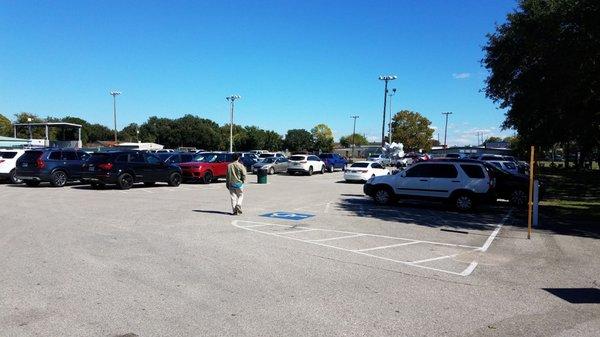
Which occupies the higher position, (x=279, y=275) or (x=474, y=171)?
(x=474, y=171)

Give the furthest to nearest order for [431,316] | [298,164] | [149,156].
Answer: [298,164]
[149,156]
[431,316]

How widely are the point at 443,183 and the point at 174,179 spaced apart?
44.6ft

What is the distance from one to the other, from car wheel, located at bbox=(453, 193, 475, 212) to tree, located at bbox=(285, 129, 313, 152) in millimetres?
119301

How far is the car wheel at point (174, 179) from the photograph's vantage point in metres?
23.5

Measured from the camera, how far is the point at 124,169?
70.1 feet

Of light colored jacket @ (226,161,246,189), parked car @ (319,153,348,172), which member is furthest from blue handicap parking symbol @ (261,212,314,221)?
parked car @ (319,153,348,172)

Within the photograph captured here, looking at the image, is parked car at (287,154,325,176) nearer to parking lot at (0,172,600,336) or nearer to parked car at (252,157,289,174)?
parked car at (252,157,289,174)

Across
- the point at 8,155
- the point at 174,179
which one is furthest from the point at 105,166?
the point at 8,155

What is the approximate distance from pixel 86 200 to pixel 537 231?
47.0 ft

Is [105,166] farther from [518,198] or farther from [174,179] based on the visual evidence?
[518,198]

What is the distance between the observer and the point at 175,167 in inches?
944

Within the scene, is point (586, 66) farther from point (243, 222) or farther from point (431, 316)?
point (431, 316)

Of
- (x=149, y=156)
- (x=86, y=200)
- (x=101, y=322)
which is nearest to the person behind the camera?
(x=101, y=322)

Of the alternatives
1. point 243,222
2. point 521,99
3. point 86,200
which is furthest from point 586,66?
point 86,200
